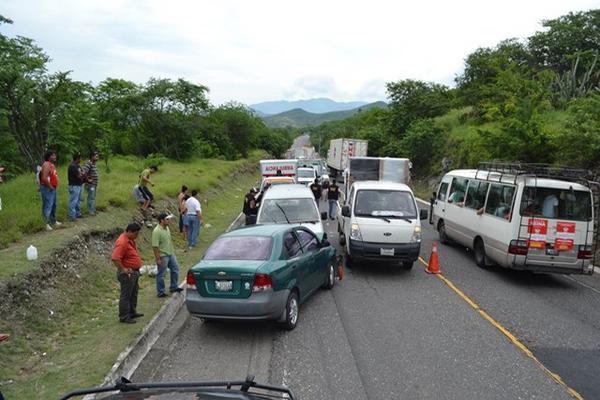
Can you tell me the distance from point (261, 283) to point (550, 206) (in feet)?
22.4

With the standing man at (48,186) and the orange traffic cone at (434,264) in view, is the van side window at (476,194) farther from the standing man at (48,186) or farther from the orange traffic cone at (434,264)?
the standing man at (48,186)

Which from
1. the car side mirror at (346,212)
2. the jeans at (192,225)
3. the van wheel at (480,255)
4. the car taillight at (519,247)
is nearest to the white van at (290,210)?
the car side mirror at (346,212)

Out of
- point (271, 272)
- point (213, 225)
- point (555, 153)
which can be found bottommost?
point (213, 225)

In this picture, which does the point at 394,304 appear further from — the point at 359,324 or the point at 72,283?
the point at 72,283

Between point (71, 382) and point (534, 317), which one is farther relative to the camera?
point (534, 317)

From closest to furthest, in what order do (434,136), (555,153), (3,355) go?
(3,355), (555,153), (434,136)

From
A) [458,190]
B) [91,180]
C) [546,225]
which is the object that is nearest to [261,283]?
[546,225]

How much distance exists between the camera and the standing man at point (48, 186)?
9.94 metres

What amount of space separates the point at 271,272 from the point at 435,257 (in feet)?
18.0

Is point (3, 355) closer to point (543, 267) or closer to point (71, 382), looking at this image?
point (71, 382)

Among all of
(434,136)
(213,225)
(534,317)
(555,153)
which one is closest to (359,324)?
(534,317)

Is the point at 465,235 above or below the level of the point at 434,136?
below

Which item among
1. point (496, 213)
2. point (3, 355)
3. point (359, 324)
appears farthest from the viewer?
point (496, 213)

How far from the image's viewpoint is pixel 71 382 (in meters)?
5.55
